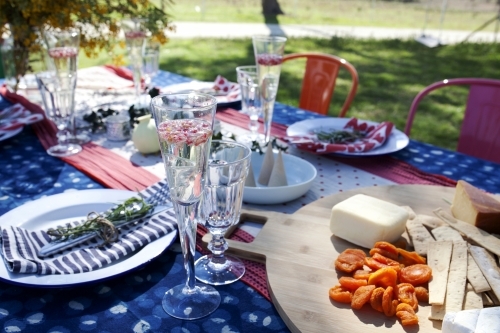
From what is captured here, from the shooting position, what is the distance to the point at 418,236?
1120mm

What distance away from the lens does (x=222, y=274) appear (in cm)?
108

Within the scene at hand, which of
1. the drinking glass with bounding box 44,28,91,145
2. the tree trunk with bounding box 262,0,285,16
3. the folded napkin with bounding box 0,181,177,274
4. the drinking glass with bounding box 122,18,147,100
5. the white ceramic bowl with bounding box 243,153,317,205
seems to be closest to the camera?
the folded napkin with bounding box 0,181,177,274

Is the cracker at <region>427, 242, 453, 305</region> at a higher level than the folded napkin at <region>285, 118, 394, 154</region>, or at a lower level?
lower

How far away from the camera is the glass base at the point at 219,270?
106cm

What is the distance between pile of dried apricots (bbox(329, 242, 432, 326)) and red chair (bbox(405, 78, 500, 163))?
1.19 meters

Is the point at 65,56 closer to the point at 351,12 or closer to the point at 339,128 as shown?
the point at 339,128

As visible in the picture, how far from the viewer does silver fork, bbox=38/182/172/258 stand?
1078mm

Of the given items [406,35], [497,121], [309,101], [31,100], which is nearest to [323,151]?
[497,121]

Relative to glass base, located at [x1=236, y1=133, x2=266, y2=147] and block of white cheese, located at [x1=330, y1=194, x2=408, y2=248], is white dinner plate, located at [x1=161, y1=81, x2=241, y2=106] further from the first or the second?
block of white cheese, located at [x1=330, y1=194, x2=408, y2=248]

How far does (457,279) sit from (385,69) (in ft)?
20.5

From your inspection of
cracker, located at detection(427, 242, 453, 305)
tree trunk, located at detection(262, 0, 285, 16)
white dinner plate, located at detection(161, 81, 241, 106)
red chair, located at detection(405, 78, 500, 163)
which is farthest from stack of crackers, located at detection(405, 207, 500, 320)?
tree trunk, located at detection(262, 0, 285, 16)

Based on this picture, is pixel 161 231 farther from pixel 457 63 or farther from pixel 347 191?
pixel 457 63

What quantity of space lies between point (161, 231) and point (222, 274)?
0.18m

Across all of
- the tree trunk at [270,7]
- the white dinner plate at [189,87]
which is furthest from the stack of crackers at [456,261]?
the tree trunk at [270,7]
